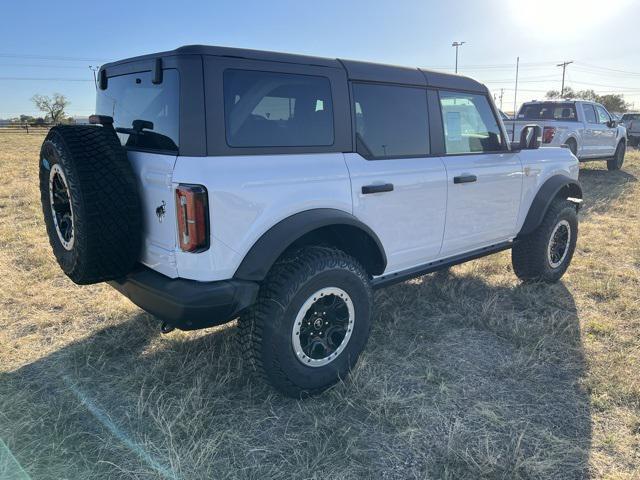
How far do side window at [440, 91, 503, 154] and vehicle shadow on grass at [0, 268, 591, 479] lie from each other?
1418mm

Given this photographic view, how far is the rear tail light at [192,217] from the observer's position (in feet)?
7.47

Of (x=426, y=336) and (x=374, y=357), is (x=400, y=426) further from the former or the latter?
(x=426, y=336)

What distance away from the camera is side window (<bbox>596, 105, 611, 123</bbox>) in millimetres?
12406

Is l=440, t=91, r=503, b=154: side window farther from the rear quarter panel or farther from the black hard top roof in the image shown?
the rear quarter panel

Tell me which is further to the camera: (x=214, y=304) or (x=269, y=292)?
(x=269, y=292)

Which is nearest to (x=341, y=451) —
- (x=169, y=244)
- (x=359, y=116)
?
(x=169, y=244)

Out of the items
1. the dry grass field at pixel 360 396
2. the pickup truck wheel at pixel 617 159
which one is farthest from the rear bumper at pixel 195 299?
the pickup truck wheel at pixel 617 159

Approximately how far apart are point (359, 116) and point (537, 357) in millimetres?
2036

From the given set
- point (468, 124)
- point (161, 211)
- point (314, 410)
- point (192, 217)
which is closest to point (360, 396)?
point (314, 410)

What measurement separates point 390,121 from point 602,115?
11.8 meters

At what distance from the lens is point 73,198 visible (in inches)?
96.6

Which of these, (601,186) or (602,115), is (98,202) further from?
(602,115)

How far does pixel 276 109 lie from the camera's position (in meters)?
2.68

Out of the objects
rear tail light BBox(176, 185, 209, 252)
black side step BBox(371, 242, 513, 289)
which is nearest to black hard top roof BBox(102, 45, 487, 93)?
rear tail light BBox(176, 185, 209, 252)
